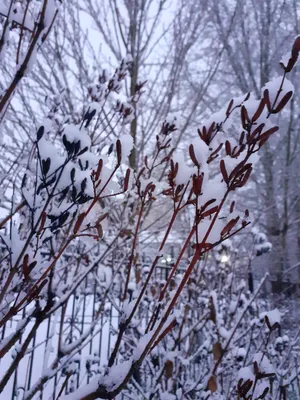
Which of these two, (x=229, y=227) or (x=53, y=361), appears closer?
(x=229, y=227)

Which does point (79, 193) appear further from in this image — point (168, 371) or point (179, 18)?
point (179, 18)

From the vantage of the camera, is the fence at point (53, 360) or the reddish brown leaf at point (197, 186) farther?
the fence at point (53, 360)

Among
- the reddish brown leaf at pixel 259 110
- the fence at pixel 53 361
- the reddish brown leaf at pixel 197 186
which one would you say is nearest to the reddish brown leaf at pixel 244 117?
the reddish brown leaf at pixel 259 110

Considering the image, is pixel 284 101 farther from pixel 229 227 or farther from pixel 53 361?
pixel 53 361

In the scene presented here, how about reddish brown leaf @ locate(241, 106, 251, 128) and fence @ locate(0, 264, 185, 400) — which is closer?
reddish brown leaf @ locate(241, 106, 251, 128)

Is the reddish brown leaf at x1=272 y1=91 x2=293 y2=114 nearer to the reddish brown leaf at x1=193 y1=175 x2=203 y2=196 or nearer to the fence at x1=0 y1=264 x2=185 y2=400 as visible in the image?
the reddish brown leaf at x1=193 y1=175 x2=203 y2=196

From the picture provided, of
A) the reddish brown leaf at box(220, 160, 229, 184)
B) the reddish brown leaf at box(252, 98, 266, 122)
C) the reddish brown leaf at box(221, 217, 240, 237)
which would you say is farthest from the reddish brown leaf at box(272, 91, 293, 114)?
the reddish brown leaf at box(221, 217, 240, 237)

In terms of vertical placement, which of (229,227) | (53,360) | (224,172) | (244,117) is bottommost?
(53,360)

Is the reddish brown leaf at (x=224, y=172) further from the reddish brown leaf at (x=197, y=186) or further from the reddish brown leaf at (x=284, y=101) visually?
the reddish brown leaf at (x=284, y=101)

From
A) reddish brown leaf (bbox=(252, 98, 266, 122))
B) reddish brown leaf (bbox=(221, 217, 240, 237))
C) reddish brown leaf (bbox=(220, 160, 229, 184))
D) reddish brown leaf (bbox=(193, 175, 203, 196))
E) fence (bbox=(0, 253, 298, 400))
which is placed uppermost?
reddish brown leaf (bbox=(252, 98, 266, 122))

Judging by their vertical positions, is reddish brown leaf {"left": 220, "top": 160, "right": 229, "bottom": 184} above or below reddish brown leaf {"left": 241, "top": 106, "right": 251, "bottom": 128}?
below

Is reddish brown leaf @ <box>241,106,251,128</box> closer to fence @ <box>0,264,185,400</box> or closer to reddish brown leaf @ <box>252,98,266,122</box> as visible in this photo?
reddish brown leaf @ <box>252,98,266,122</box>

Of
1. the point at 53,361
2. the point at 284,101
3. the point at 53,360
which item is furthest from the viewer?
the point at 53,360

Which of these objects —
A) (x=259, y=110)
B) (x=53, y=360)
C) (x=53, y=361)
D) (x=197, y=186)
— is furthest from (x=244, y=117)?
(x=53, y=360)
